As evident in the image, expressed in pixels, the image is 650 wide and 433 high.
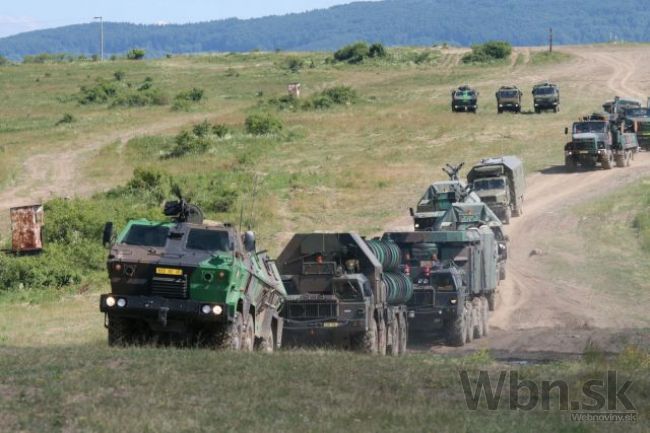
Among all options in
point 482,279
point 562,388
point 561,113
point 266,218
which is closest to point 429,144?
point 561,113

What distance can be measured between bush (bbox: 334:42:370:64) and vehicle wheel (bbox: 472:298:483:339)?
92.4m

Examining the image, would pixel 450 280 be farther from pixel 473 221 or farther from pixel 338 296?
pixel 473 221

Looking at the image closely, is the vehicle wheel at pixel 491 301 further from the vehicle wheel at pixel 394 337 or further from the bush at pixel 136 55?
the bush at pixel 136 55

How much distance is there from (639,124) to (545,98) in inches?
486

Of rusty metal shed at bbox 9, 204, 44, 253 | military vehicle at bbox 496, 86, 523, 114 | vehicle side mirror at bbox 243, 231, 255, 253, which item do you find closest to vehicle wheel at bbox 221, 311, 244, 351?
vehicle side mirror at bbox 243, 231, 255, 253

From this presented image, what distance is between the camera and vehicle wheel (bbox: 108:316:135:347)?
19203 mm

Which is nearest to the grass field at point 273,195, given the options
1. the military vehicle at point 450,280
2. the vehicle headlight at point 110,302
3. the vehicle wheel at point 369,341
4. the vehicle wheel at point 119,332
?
the vehicle wheel at point 119,332

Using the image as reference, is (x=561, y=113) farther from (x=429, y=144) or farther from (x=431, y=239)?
(x=431, y=239)

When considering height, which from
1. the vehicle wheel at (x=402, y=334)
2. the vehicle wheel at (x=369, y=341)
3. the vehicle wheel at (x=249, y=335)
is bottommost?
the vehicle wheel at (x=402, y=334)

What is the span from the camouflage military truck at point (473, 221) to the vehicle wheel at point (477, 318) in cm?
317

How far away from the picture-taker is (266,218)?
45.1 m

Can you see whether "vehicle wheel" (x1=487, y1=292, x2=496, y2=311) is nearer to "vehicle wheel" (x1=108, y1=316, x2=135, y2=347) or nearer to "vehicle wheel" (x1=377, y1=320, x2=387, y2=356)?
"vehicle wheel" (x1=377, y1=320, x2=387, y2=356)

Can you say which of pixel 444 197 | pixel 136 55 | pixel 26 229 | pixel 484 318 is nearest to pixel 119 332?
pixel 484 318

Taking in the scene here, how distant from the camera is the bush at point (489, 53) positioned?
116 m
